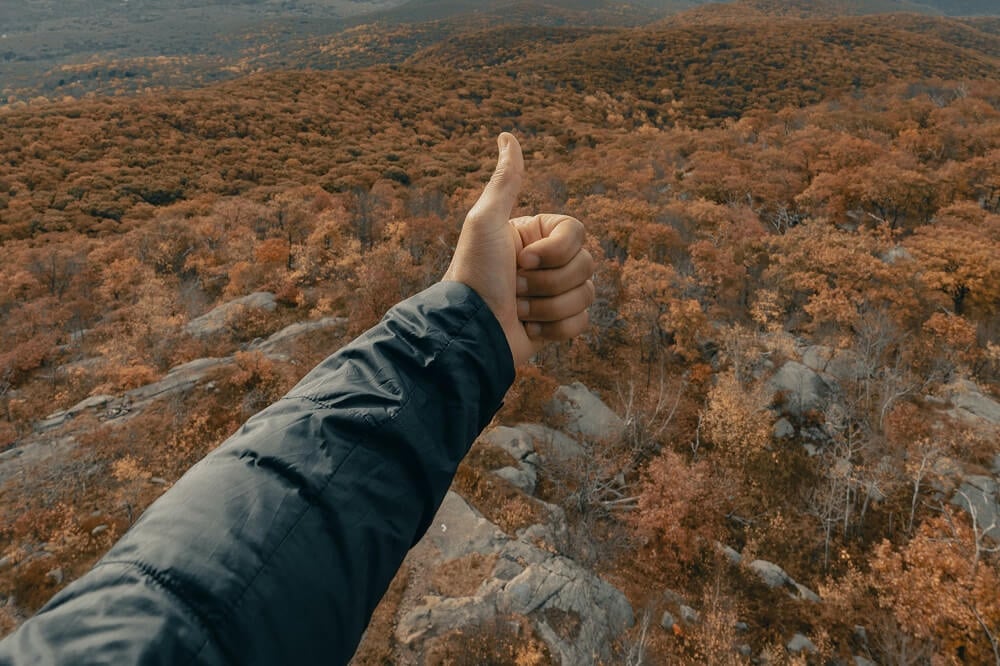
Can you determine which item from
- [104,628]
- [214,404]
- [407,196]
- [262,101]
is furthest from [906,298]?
[262,101]

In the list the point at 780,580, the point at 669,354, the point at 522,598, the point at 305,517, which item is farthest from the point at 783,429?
the point at 305,517

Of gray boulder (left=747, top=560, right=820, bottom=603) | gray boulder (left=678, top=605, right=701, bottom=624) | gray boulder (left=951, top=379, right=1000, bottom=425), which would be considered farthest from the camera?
gray boulder (left=951, top=379, right=1000, bottom=425)

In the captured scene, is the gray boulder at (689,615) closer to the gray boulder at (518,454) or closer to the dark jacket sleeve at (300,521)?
the gray boulder at (518,454)

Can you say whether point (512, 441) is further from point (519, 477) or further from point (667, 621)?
point (667, 621)

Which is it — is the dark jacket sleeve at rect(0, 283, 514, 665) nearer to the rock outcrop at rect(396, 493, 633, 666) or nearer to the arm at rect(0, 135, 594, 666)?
the arm at rect(0, 135, 594, 666)

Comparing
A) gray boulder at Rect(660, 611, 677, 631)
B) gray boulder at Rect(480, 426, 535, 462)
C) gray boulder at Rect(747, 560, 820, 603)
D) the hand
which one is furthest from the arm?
gray boulder at Rect(747, 560, 820, 603)

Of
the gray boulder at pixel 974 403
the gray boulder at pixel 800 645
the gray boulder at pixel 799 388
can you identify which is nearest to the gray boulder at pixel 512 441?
the gray boulder at pixel 800 645
